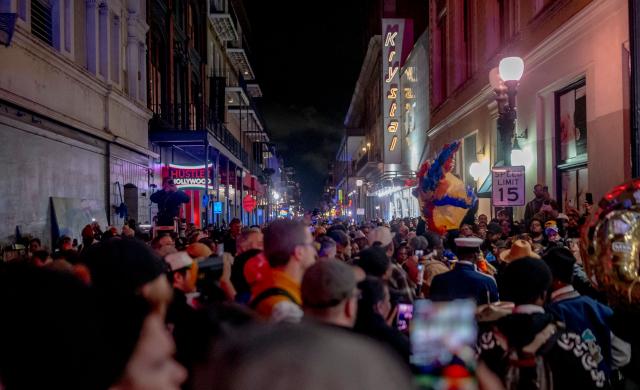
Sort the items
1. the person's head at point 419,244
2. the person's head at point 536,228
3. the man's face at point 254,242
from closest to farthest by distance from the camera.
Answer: the man's face at point 254,242, the person's head at point 419,244, the person's head at point 536,228

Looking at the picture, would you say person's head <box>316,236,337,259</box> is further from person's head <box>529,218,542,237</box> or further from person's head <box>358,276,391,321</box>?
person's head <box>529,218,542,237</box>

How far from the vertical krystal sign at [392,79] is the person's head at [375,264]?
38.3 m

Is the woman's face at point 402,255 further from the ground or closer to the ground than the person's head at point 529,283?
closer to the ground

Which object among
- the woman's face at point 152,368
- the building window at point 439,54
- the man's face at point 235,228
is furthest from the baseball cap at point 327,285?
the building window at point 439,54

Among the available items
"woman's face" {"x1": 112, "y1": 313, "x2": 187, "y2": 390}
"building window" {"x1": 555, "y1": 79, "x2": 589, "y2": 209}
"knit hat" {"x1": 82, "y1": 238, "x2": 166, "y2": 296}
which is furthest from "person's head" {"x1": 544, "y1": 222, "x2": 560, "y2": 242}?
"woman's face" {"x1": 112, "y1": 313, "x2": 187, "y2": 390}

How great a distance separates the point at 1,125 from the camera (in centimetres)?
1088

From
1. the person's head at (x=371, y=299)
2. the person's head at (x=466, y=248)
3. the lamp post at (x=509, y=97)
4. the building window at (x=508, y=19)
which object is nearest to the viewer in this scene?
the person's head at (x=371, y=299)

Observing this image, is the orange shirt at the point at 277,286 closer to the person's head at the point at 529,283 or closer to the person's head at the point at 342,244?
the person's head at the point at 529,283

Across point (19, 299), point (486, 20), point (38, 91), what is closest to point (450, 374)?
point (19, 299)

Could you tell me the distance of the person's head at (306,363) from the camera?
1.16 m

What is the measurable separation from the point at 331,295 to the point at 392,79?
41389mm

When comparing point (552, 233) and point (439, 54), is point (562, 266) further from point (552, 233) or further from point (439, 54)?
point (439, 54)

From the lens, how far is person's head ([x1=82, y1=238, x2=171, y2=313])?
2508 millimetres

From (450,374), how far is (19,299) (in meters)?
1.82
